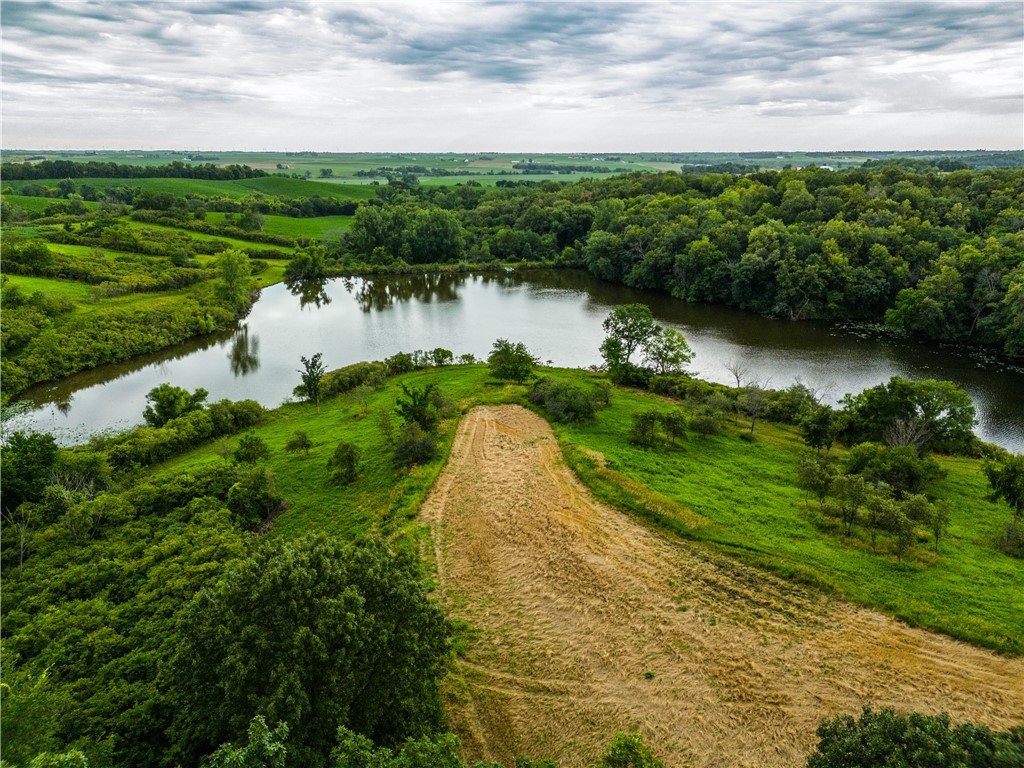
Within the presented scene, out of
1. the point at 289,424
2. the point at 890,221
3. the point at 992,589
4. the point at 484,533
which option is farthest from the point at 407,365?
the point at 890,221

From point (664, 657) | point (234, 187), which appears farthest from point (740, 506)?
point (234, 187)

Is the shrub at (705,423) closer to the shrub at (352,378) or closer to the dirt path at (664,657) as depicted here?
the dirt path at (664,657)

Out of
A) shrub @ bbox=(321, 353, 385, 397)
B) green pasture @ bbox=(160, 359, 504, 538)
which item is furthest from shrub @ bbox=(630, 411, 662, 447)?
shrub @ bbox=(321, 353, 385, 397)

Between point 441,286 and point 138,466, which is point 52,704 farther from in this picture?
point 441,286

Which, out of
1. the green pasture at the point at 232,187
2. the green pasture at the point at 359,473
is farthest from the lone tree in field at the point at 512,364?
the green pasture at the point at 232,187

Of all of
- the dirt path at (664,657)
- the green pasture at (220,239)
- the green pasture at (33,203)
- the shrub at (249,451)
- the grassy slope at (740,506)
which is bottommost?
the dirt path at (664,657)

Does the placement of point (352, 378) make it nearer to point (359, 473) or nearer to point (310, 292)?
point (359, 473)
